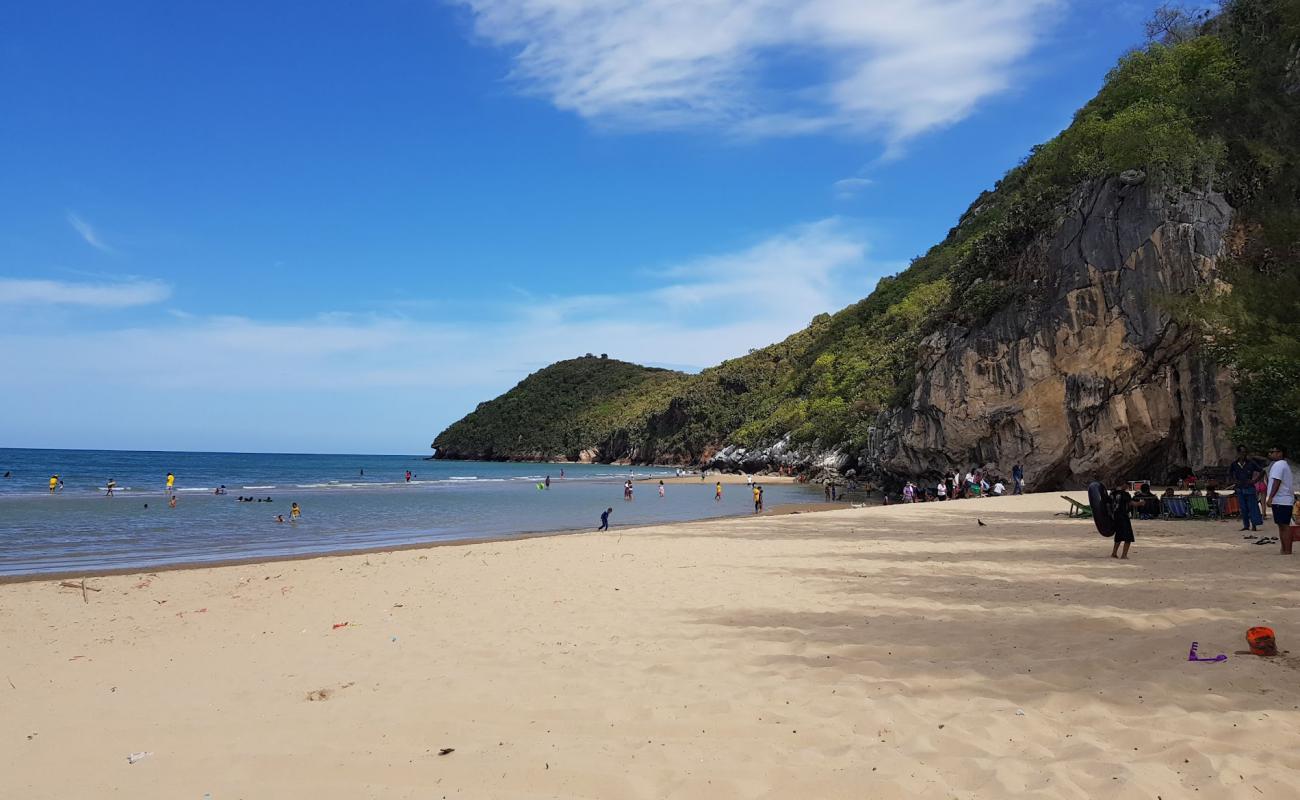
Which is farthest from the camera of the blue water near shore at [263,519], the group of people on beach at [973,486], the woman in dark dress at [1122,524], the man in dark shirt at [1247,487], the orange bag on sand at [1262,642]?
the group of people on beach at [973,486]

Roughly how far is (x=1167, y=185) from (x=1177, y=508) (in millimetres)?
16703

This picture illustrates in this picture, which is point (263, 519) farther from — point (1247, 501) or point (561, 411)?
point (561, 411)

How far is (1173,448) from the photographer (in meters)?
29.8

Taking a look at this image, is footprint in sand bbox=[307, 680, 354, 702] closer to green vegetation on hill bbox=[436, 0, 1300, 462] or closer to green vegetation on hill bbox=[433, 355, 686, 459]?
green vegetation on hill bbox=[436, 0, 1300, 462]

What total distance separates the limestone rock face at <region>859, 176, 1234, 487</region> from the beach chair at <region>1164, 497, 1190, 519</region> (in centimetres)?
1045

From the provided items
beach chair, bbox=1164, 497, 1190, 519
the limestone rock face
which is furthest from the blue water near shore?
beach chair, bbox=1164, 497, 1190, 519

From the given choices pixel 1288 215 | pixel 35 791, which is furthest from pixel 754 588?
pixel 1288 215

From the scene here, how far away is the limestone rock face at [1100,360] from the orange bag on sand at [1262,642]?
23.6 m

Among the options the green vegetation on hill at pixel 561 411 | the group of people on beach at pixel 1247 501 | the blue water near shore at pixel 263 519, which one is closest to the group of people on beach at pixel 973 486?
the blue water near shore at pixel 263 519

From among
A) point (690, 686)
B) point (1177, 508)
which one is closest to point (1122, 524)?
point (1177, 508)

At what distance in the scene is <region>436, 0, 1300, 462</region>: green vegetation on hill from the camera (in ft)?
42.5

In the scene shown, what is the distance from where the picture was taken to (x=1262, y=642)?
5602 mm

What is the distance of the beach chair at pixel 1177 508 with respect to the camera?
17500mm

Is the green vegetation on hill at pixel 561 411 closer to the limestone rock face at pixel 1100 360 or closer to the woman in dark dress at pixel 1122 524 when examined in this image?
the limestone rock face at pixel 1100 360
